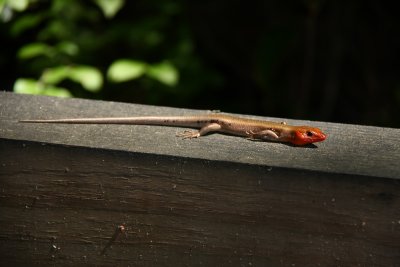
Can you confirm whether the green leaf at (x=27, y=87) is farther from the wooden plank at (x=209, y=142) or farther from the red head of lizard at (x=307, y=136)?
the red head of lizard at (x=307, y=136)

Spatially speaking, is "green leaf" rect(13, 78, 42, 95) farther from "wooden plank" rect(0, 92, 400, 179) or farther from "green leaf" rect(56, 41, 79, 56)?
"wooden plank" rect(0, 92, 400, 179)

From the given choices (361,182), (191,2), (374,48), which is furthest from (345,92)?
(361,182)

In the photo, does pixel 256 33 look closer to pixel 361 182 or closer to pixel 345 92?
pixel 345 92

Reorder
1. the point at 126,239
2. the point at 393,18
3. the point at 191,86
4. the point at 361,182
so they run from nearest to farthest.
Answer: the point at 361,182 < the point at 126,239 < the point at 191,86 < the point at 393,18

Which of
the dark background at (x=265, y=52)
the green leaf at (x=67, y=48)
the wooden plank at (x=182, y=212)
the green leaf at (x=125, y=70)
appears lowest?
the wooden plank at (x=182, y=212)

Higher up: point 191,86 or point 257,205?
point 191,86

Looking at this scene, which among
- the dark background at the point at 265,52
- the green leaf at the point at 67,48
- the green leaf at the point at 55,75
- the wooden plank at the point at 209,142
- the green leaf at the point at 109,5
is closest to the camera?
the wooden plank at the point at 209,142

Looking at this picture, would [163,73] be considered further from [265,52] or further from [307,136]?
[307,136]

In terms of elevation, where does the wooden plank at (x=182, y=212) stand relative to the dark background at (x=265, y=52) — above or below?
below

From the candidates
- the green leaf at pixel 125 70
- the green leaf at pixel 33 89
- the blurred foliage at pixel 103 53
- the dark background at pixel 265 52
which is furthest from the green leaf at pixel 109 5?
the dark background at pixel 265 52

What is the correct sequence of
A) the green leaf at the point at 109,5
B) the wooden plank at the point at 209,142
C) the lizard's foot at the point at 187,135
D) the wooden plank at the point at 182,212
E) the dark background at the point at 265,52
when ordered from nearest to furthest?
the wooden plank at the point at 182,212 → the wooden plank at the point at 209,142 → the lizard's foot at the point at 187,135 → the green leaf at the point at 109,5 → the dark background at the point at 265,52
